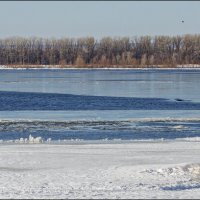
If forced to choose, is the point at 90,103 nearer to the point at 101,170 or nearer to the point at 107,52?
the point at 101,170

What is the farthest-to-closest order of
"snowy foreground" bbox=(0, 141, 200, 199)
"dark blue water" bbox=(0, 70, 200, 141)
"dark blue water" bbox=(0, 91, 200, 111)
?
"dark blue water" bbox=(0, 91, 200, 111)
"dark blue water" bbox=(0, 70, 200, 141)
"snowy foreground" bbox=(0, 141, 200, 199)

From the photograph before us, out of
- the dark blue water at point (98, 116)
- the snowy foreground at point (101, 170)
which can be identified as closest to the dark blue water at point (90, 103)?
the dark blue water at point (98, 116)

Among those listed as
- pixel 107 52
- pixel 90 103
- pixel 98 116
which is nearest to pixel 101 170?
pixel 98 116

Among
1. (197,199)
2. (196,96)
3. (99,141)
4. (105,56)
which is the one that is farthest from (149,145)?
(105,56)

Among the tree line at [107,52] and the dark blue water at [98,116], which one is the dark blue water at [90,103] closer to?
the dark blue water at [98,116]

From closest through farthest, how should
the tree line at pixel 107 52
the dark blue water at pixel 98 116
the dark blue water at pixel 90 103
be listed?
the dark blue water at pixel 98 116
the dark blue water at pixel 90 103
the tree line at pixel 107 52

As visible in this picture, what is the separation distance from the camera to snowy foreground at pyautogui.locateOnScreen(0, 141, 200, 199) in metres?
9.82

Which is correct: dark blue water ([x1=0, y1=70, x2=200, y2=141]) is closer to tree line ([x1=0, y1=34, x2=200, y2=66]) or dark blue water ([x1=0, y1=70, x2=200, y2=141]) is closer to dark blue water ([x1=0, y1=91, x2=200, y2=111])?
dark blue water ([x1=0, y1=91, x2=200, y2=111])

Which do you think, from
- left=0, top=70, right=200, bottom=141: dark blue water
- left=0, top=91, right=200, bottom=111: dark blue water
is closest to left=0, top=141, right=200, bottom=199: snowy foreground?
left=0, top=70, right=200, bottom=141: dark blue water

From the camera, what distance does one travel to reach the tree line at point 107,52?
4023 inches

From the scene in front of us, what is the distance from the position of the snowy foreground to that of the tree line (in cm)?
8495

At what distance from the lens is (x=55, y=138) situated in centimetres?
1684

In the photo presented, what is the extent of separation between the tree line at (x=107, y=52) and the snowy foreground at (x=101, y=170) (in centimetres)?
8495

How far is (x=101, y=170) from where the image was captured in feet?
38.6
